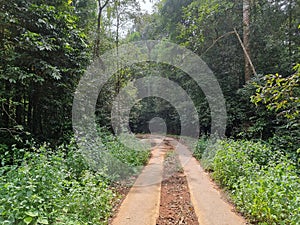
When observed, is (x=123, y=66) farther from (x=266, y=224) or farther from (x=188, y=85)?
(x=266, y=224)

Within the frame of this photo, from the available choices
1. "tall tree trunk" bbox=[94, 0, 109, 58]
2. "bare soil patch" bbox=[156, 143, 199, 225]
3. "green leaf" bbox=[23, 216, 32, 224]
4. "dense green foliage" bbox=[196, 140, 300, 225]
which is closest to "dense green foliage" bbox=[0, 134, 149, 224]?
"green leaf" bbox=[23, 216, 32, 224]

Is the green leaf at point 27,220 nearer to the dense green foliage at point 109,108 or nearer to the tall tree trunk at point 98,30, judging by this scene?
the dense green foliage at point 109,108

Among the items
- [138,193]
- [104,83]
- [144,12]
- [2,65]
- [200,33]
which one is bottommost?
[138,193]

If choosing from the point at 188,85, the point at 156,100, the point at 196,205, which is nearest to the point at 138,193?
the point at 196,205

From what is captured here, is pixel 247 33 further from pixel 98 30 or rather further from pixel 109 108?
pixel 109 108

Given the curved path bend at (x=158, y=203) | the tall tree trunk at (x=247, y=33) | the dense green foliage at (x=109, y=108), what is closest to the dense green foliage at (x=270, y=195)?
the dense green foliage at (x=109, y=108)

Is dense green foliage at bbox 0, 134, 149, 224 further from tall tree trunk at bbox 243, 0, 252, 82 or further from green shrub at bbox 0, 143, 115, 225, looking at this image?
tall tree trunk at bbox 243, 0, 252, 82

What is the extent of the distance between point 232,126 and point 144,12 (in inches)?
274

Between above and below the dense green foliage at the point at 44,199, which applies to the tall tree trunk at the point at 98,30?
above

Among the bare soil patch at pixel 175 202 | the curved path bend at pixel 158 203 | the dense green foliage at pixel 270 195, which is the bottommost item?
the bare soil patch at pixel 175 202

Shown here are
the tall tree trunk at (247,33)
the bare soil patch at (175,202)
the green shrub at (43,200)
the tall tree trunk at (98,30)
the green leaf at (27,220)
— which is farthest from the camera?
the tall tree trunk at (98,30)

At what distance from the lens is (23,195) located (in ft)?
6.72

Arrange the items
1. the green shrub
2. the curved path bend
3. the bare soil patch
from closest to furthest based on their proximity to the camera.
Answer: the green shrub
the curved path bend
the bare soil patch

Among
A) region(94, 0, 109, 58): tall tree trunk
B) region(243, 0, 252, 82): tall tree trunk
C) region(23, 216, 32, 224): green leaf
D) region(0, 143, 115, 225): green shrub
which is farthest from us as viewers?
region(94, 0, 109, 58): tall tree trunk
